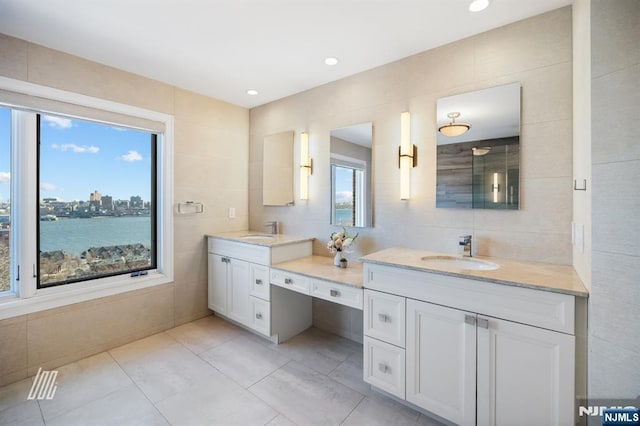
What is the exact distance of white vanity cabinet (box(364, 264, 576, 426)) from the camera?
51.7 inches

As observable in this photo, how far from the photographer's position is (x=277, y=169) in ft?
10.8

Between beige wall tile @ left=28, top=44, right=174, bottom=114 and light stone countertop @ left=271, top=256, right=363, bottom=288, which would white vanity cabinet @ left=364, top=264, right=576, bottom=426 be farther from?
beige wall tile @ left=28, top=44, right=174, bottom=114

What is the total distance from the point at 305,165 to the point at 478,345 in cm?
218

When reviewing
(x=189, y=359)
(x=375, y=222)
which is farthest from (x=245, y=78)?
(x=189, y=359)

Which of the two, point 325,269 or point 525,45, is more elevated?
point 525,45

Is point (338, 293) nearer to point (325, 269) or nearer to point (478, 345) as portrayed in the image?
point (325, 269)

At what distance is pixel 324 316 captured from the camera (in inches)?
113

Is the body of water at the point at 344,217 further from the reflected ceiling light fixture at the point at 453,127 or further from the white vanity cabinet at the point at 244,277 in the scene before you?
the reflected ceiling light fixture at the point at 453,127

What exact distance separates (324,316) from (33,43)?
3303 millimetres

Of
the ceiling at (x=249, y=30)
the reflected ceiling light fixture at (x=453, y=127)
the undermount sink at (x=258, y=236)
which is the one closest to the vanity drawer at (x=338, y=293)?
the undermount sink at (x=258, y=236)

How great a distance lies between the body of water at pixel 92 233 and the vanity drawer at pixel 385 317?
7.87 feet

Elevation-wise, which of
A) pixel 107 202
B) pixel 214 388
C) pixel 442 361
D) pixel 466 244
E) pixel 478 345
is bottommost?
pixel 214 388

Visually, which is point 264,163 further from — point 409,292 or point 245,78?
point 409,292

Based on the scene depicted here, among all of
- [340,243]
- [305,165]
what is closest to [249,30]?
[305,165]
